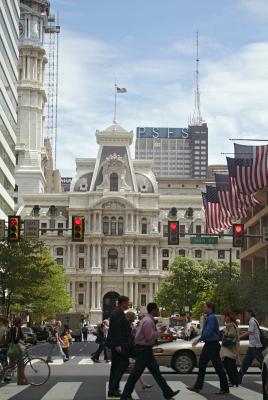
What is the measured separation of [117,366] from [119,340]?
2.08 ft

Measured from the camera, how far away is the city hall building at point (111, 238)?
474ft

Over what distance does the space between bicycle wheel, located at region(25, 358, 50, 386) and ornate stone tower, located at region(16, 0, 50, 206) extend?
428 ft

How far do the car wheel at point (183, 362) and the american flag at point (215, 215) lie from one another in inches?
1068

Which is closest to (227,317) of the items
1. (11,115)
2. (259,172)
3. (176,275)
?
(259,172)

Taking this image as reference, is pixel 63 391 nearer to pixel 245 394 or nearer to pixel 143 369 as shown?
pixel 143 369

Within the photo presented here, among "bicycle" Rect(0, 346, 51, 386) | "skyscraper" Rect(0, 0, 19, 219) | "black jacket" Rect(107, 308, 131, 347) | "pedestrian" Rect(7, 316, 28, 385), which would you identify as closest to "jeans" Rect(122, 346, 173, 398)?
"black jacket" Rect(107, 308, 131, 347)

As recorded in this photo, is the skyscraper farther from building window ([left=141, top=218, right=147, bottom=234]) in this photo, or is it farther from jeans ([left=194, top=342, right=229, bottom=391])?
building window ([left=141, top=218, right=147, bottom=234])

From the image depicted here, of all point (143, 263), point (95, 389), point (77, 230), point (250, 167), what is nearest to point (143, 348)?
point (95, 389)

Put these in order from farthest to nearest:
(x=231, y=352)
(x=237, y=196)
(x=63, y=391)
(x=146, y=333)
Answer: (x=237, y=196) → (x=231, y=352) → (x=63, y=391) → (x=146, y=333)

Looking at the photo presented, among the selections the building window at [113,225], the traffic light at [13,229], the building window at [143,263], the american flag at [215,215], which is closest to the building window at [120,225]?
the building window at [113,225]

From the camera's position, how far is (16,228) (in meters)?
35.7

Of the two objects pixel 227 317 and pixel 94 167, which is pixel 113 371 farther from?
pixel 94 167

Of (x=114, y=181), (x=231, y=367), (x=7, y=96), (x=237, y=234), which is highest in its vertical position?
(x=114, y=181)

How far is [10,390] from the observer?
2033cm
